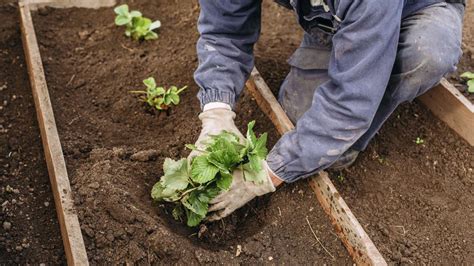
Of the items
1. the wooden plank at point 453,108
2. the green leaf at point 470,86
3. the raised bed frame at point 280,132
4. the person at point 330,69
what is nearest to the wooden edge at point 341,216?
the raised bed frame at point 280,132

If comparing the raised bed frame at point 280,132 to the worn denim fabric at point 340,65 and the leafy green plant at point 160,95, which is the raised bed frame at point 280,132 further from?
the leafy green plant at point 160,95

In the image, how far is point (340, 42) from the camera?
101 inches

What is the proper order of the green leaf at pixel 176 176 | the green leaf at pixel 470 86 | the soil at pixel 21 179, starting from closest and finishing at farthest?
the green leaf at pixel 176 176, the soil at pixel 21 179, the green leaf at pixel 470 86

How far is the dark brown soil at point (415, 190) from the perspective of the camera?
2903 mm

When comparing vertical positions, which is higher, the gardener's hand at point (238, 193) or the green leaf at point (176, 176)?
the green leaf at point (176, 176)

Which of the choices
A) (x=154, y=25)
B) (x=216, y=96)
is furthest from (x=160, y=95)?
(x=154, y=25)

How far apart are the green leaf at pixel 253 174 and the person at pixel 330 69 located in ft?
0.33

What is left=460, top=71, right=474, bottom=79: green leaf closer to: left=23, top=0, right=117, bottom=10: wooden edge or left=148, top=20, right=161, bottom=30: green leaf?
left=148, top=20, right=161, bottom=30: green leaf

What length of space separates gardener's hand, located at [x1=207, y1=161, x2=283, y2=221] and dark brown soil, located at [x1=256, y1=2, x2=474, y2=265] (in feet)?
1.60

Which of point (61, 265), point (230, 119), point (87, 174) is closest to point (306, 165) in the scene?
point (230, 119)

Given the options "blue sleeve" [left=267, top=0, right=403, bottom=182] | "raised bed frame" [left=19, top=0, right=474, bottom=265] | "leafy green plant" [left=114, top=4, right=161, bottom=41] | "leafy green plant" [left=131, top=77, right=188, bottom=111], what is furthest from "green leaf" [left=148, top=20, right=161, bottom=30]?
"blue sleeve" [left=267, top=0, right=403, bottom=182]

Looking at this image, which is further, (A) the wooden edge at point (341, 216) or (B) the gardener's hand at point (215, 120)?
(B) the gardener's hand at point (215, 120)

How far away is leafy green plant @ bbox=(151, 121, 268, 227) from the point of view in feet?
8.58

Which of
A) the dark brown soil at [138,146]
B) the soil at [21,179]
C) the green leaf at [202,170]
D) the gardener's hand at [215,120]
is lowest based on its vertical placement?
the soil at [21,179]
